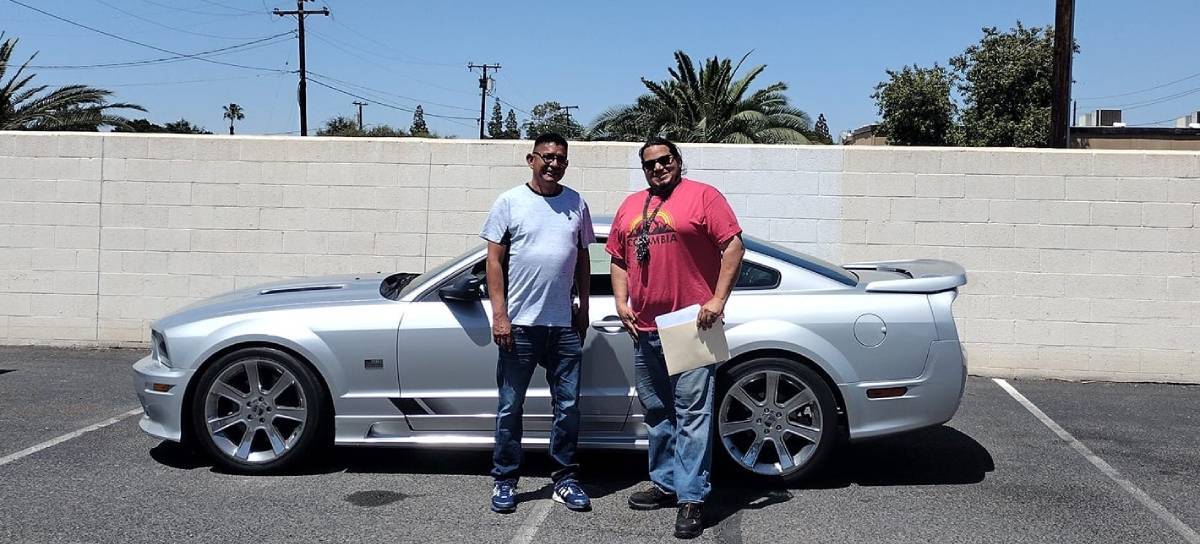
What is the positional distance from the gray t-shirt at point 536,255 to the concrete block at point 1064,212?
5.58m

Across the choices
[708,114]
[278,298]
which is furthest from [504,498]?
[708,114]

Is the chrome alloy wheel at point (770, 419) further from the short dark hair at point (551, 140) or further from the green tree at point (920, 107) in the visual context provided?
the green tree at point (920, 107)

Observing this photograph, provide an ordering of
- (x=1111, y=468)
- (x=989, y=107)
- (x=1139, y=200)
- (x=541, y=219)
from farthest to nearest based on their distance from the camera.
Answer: (x=989, y=107) → (x=1139, y=200) → (x=1111, y=468) → (x=541, y=219)

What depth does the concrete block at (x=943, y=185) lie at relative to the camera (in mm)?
9039

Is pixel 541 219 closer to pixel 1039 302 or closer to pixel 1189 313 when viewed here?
pixel 1039 302

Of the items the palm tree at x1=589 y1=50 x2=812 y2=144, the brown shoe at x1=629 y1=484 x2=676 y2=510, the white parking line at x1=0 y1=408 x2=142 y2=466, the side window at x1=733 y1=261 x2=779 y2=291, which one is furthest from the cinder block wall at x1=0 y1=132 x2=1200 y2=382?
the palm tree at x1=589 y1=50 x2=812 y2=144

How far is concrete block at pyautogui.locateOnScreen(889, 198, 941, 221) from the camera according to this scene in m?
9.07

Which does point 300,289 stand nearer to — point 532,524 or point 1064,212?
point 532,524

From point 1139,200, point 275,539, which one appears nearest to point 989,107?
point 1139,200

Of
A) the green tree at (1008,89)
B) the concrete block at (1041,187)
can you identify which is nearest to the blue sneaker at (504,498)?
the concrete block at (1041,187)

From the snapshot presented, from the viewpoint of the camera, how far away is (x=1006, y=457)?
612 cm

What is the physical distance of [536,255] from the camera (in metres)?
4.87

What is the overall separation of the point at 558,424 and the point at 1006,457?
9.10ft

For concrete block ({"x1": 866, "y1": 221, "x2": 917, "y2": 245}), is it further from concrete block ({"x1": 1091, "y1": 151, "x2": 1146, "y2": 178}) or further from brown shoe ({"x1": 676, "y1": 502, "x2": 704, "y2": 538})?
Answer: brown shoe ({"x1": 676, "y1": 502, "x2": 704, "y2": 538})
